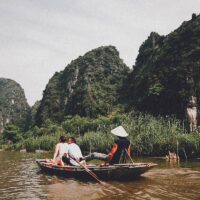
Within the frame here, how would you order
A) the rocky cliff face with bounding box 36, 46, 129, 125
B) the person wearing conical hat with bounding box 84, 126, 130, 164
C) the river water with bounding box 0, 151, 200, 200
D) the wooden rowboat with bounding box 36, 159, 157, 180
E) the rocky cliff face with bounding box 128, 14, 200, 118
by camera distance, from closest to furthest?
the river water with bounding box 0, 151, 200, 200
the wooden rowboat with bounding box 36, 159, 157, 180
the person wearing conical hat with bounding box 84, 126, 130, 164
the rocky cliff face with bounding box 128, 14, 200, 118
the rocky cliff face with bounding box 36, 46, 129, 125

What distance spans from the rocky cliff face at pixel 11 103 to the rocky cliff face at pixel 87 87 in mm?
30364

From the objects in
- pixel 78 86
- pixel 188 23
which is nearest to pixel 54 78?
pixel 78 86

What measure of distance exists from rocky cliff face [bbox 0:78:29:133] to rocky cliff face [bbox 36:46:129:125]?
30364 mm

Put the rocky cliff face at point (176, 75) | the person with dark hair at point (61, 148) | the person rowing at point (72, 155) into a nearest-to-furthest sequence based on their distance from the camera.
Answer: the person rowing at point (72, 155) < the person with dark hair at point (61, 148) < the rocky cliff face at point (176, 75)

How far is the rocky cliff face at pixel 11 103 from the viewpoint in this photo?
10825cm

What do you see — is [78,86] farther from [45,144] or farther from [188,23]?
[45,144]

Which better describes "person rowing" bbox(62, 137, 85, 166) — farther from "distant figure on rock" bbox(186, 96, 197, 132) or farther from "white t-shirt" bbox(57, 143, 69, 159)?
"distant figure on rock" bbox(186, 96, 197, 132)

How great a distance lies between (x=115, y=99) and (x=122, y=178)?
167ft

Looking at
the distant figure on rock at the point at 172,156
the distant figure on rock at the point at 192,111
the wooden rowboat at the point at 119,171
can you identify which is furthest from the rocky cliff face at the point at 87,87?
the wooden rowboat at the point at 119,171

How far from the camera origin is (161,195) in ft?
24.6

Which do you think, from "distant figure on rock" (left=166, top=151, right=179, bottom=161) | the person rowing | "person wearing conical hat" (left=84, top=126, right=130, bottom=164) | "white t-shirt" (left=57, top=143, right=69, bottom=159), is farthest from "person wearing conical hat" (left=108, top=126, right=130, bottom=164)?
"distant figure on rock" (left=166, top=151, right=179, bottom=161)

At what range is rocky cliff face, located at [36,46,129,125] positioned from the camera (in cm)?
5819

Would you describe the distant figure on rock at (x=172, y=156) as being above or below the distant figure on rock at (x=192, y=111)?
below

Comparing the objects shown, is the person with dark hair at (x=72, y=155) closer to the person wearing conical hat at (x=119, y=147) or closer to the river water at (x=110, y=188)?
the river water at (x=110, y=188)
